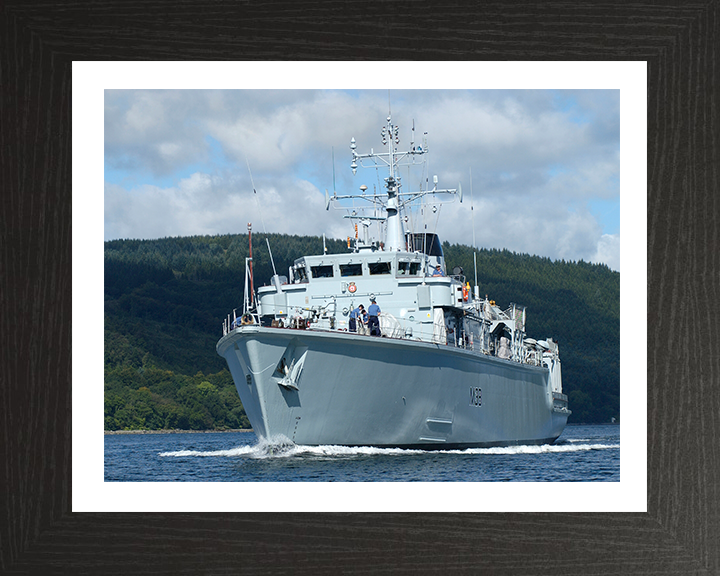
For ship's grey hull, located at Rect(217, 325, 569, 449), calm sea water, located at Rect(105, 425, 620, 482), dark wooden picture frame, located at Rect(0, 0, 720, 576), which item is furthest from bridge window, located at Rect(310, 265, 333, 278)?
dark wooden picture frame, located at Rect(0, 0, 720, 576)

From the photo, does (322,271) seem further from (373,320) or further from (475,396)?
(475,396)

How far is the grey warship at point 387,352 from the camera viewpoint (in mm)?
13570

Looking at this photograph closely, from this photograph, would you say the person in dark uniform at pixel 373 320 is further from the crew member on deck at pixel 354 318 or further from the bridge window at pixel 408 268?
the bridge window at pixel 408 268

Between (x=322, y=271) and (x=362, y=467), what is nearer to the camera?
(x=362, y=467)

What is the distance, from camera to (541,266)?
22.5m

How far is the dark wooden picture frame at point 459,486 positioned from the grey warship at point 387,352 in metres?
4.84

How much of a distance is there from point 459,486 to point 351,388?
17.4 feet

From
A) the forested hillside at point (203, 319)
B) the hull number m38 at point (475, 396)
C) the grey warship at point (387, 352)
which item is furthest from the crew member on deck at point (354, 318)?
the forested hillside at point (203, 319)

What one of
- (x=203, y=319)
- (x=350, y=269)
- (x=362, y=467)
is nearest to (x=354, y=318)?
(x=350, y=269)

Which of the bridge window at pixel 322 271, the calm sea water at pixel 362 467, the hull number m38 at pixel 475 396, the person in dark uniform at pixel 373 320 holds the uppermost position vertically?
the bridge window at pixel 322 271

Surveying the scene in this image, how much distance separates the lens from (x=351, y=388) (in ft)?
45.1

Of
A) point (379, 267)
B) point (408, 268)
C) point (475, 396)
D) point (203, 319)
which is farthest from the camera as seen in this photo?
point (203, 319)

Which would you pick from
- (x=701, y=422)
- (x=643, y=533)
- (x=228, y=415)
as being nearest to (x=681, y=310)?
(x=701, y=422)

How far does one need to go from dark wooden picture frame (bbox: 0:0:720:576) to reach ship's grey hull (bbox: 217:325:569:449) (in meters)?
5.10
